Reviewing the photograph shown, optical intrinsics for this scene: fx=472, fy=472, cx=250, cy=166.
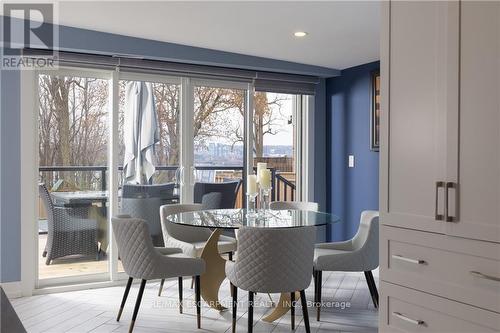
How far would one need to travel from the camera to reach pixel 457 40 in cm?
191

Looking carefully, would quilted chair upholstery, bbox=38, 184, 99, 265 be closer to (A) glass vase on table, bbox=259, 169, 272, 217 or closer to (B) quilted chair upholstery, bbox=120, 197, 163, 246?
(B) quilted chair upholstery, bbox=120, 197, 163, 246

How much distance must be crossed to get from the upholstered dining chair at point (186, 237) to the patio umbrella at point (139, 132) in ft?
2.13

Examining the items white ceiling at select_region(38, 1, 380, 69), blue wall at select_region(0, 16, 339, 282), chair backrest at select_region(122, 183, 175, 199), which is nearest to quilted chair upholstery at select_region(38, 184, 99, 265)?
blue wall at select_region(0, 16, 339, 282)

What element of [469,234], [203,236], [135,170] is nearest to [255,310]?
[203,236]

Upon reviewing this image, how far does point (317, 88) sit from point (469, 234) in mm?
4019

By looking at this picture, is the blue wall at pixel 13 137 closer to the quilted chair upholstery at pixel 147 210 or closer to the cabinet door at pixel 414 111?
the quilted chair upholstery at pixel 147 210

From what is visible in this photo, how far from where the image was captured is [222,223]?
328 cm

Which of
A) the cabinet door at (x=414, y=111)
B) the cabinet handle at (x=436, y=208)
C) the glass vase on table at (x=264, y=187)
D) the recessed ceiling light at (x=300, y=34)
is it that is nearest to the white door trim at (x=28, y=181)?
the glass vase on table at (x=264, y=187)

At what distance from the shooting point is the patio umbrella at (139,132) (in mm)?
4637

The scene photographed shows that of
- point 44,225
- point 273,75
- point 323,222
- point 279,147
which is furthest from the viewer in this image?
point 279,147

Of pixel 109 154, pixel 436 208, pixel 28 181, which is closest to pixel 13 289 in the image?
pixel 28 181

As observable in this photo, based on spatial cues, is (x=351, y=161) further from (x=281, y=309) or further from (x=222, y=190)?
(x=281, y=309)

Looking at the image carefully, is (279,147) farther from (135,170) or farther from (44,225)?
(44,225)

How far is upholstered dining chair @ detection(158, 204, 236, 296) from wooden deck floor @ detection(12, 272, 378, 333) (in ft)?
1.12
